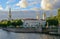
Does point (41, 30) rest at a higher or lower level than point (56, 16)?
lower

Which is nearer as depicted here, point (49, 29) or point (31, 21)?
point (49, 29)

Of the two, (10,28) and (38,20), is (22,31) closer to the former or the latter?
(10,28)

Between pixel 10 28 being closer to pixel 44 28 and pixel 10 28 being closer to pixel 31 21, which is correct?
pixel 44 28

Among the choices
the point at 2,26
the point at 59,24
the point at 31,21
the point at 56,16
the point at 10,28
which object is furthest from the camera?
the point at 31,21

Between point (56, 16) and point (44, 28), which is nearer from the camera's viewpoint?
point (56, 16)

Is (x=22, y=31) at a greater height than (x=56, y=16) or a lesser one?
lesser

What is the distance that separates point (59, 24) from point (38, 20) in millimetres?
7724

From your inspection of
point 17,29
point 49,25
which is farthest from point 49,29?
point 17,29

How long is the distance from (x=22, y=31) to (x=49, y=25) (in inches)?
115

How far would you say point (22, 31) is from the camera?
2144cm

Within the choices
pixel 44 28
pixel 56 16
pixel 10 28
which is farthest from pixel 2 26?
pixel 56 16

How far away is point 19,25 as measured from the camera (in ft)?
75.6

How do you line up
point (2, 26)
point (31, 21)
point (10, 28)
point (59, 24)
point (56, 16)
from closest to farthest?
point (59, 24)
point (56, 16)
point (10, 28)
point (2, 26)
point (31, 21)

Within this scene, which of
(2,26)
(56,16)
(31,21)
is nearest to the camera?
(56,16)
